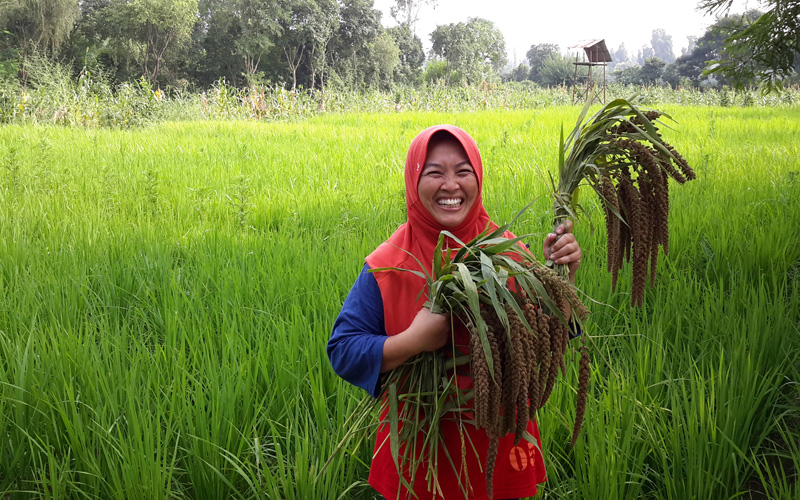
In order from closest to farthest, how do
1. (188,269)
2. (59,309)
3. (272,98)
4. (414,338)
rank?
(414,338) → (59,309) → (188,269) → (272,98)

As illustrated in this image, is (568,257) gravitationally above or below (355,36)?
below

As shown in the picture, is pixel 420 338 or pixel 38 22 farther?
pixel 38 22

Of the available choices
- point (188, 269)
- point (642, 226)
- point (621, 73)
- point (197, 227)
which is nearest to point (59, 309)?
point (188, 269)

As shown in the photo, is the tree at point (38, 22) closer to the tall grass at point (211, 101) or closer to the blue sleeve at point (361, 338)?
the tall grass at point (211, 101)

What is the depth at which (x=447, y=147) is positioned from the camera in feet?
5.06

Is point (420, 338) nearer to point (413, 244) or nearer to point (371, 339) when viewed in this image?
point (371, 339)

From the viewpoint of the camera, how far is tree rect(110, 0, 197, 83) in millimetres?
36688

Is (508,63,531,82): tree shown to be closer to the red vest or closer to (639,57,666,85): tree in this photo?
(639,57,666,85): tree

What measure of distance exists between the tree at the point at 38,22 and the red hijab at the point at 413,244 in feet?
129

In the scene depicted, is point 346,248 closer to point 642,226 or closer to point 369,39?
point 642,226

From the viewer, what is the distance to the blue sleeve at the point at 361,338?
1416 mm

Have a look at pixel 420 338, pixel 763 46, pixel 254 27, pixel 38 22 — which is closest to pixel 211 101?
pixel 763 46

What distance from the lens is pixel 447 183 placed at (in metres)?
1.51

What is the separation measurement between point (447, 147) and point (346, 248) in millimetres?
2424
